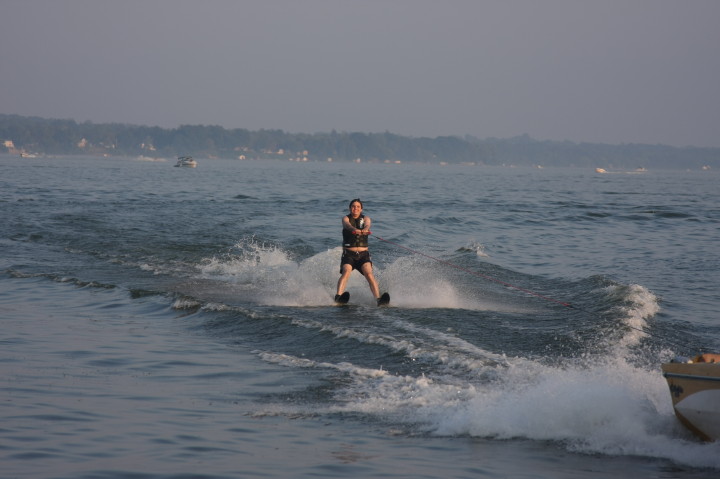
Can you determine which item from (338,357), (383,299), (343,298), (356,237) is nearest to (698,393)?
(338,357)

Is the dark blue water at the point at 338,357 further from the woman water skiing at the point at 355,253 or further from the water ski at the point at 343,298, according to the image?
the woman water skiing at the point at 355,253

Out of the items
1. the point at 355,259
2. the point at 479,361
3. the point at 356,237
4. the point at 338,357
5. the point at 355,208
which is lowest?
the point at 338,357

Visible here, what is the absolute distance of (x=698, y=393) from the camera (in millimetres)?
6570

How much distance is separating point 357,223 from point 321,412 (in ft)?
21.0

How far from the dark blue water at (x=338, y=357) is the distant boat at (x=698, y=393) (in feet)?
0.56

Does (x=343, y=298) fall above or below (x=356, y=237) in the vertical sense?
below

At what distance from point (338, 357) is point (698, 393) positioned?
476 centimetres

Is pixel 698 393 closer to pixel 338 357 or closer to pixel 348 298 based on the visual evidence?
pixel 338 357

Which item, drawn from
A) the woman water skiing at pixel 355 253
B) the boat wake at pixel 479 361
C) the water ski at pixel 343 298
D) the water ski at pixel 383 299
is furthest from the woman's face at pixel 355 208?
the boat wake at pixel 479 361

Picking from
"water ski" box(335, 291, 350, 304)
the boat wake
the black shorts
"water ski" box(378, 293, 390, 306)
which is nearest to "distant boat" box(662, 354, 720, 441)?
the boat wake

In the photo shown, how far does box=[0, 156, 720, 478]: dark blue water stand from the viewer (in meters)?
6.68

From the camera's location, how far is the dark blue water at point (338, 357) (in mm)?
6680

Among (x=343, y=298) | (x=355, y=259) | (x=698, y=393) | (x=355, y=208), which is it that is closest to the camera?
(x=698, y=393)

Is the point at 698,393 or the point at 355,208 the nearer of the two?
the point at 698,393
